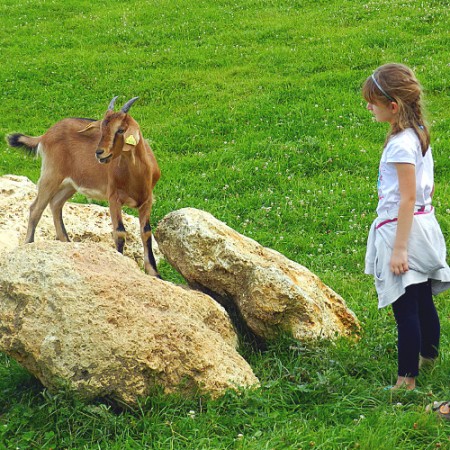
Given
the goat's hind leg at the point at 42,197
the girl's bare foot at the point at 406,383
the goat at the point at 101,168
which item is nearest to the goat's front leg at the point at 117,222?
the goat at the point at 101,168

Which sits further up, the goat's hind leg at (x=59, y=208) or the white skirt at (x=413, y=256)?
the white skirt at (x=413, y=256)

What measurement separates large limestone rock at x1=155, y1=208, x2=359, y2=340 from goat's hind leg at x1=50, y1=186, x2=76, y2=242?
6.84 feet

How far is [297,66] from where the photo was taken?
14055 mm

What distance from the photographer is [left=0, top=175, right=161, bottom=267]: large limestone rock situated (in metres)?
7.74

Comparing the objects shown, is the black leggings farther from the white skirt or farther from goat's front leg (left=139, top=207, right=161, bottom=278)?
goat's front leg (left=139, top=207, right=161, bottom=278)

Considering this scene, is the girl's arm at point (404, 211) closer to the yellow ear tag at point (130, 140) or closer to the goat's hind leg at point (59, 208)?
the yellow ear tag at point (130, 140)

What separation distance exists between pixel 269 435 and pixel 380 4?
14.1 meters

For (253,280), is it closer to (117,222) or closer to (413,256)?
(413,256)

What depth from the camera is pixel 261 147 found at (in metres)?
10.8

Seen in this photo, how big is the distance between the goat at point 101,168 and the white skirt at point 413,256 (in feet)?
8.04

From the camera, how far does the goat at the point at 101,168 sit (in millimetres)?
6238

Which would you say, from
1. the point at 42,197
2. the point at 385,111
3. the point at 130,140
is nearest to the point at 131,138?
the point at 130,140

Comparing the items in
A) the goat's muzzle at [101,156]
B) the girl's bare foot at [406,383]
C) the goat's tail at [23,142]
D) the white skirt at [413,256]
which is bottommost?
the girl's bare foot at [406,383]

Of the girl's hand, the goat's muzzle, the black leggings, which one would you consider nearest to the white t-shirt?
the girl's hand
